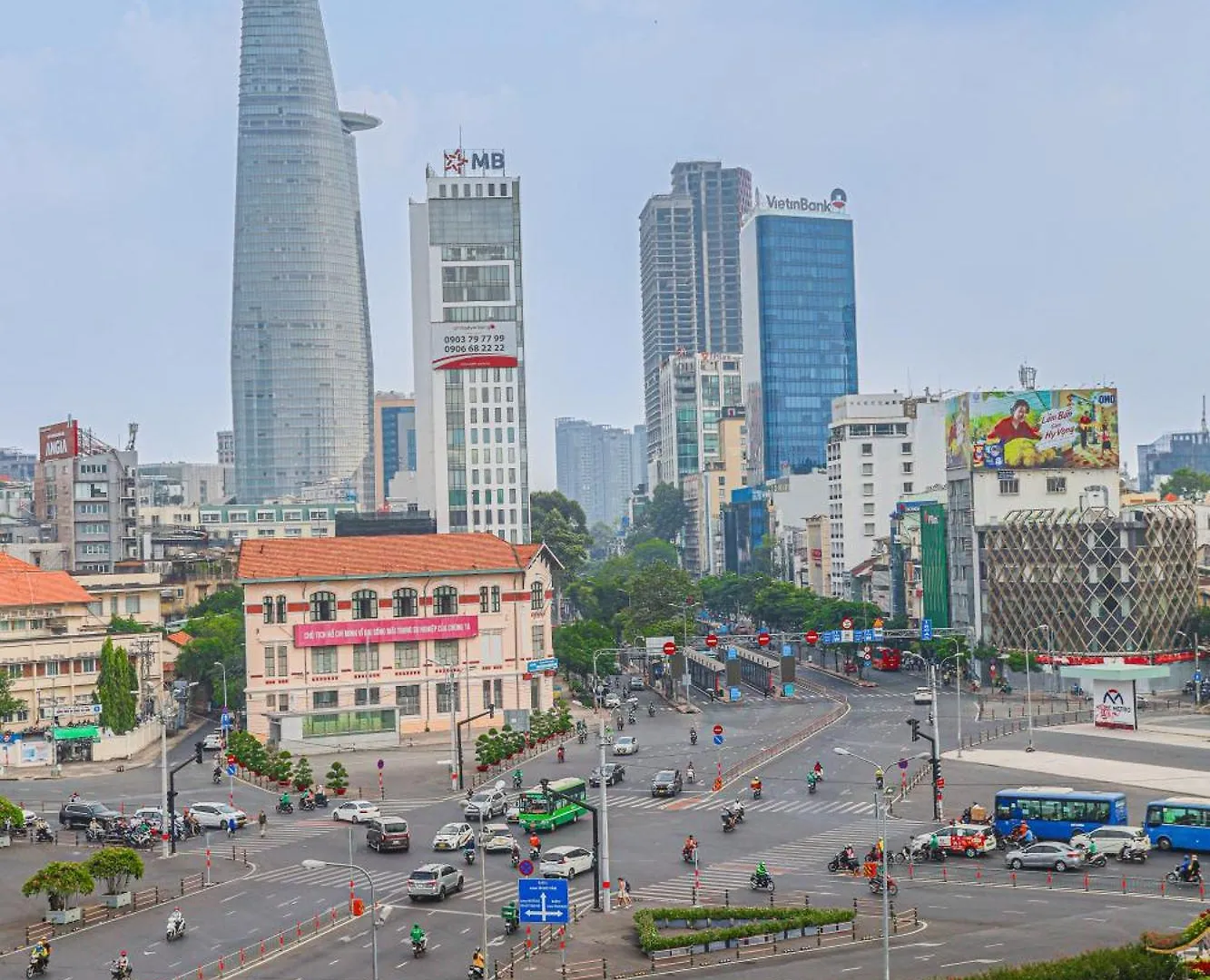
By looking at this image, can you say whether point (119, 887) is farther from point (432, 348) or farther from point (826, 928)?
point (432, 348)

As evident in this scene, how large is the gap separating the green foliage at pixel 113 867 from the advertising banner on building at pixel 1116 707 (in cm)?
7007

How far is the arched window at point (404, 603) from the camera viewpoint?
115875mm

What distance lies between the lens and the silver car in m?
64.6

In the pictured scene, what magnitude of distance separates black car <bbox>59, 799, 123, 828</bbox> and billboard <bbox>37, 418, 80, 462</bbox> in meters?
99.0

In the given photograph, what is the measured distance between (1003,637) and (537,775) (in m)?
66.1

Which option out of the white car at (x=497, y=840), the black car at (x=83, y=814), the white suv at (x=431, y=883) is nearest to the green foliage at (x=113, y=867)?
the white suv at (x=431, y=883)

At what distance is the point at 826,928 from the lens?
5491cm

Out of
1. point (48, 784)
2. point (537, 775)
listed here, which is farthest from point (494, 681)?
point (48, 784)

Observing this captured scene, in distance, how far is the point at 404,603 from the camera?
116m

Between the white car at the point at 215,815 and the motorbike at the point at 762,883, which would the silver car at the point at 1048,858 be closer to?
the motorbike at the point at 762,883

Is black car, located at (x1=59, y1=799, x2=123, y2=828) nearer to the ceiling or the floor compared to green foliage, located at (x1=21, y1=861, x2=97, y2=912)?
nearer to the floor

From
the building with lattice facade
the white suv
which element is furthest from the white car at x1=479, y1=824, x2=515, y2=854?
the building with lattice facade

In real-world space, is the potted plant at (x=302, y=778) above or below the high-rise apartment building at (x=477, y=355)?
below

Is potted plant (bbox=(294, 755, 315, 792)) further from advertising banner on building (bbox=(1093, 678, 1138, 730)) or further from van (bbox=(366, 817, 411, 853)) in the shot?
advertising banner on building (bbox=(1093, 678, 1138, 730))
